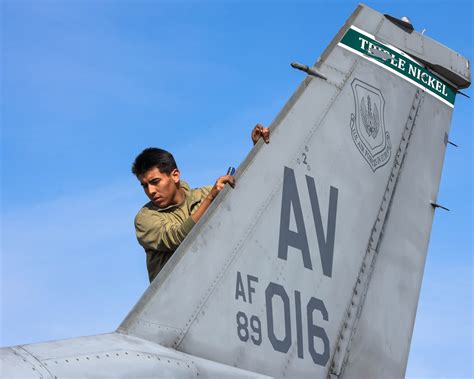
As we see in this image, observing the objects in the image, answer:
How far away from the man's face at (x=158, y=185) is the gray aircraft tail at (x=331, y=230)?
1.79ft

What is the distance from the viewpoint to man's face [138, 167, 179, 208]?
7.11 meters

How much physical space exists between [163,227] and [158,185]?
0.38 m

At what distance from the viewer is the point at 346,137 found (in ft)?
26.1

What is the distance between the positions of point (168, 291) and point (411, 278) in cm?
291

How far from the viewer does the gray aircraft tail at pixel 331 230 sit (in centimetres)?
647

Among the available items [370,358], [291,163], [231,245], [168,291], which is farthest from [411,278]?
[168,291]

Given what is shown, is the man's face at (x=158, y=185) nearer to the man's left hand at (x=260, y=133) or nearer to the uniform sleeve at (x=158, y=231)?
the uniform sleeve at (x=158, y=231)

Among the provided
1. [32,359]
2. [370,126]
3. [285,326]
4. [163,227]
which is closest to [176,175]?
[163,227]

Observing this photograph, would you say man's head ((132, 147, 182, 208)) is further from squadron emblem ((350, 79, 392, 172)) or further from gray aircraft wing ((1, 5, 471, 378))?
squadron emblem ((350, 79, 392, 172))

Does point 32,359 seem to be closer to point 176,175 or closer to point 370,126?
point 176,175

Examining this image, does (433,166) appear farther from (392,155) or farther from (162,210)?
(162,210)

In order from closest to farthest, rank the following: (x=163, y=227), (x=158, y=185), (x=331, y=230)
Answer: (x=163, y=227) < (x=158, y=185) < (x=331, y=230)

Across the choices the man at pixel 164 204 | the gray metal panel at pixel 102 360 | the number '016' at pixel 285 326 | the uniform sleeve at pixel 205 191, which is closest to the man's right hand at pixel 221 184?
the man at pixel 164 204

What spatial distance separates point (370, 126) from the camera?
8227 mm
